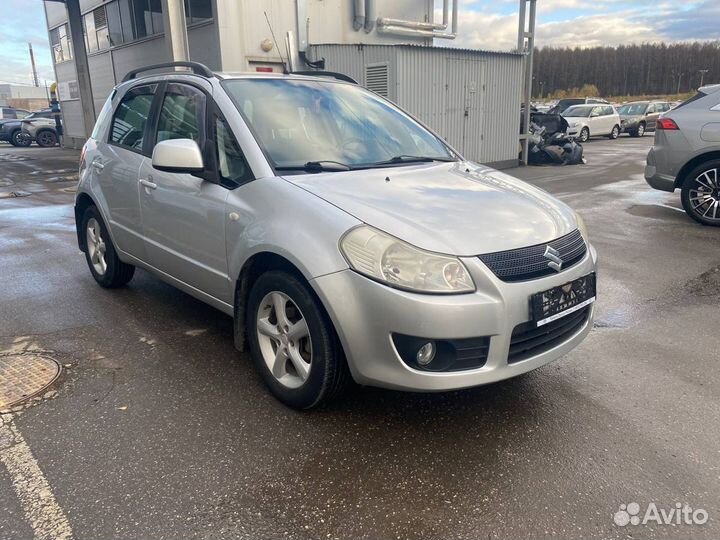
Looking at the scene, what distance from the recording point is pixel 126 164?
14.2 feet

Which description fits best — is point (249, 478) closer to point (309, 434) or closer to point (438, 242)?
point (309, 434)

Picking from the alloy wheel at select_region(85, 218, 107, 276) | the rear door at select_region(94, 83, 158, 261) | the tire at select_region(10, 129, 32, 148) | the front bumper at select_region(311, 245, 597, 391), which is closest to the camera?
the front bumper at select_region(311, 245, 597, 391)

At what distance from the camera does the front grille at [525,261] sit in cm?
257

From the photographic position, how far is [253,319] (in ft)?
10.4

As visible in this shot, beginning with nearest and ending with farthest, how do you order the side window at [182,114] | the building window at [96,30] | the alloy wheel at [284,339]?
the alloy wheel at [284,339] → the side window at [182,114] → the building window at [96,30]

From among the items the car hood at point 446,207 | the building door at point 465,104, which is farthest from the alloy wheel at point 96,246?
the building door at point 465,104

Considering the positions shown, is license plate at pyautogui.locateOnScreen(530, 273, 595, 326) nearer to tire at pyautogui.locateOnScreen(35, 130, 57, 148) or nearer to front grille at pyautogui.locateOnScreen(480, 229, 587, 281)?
front grille at pyautogui.locateOnScreen(480, 229, 587, 281)

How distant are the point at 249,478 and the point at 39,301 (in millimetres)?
3280

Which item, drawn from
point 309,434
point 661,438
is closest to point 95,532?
point 309,434

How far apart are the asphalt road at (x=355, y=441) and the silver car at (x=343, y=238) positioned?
0.36 m

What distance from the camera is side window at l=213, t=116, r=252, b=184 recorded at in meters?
3.22

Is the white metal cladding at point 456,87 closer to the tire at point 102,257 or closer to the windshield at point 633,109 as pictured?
the tire at point 102,257

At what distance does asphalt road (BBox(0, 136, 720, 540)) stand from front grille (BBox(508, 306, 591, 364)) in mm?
428

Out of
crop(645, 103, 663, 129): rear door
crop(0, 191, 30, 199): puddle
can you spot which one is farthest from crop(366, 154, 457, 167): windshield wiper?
crop(645, 103, 663, 129): rear door
